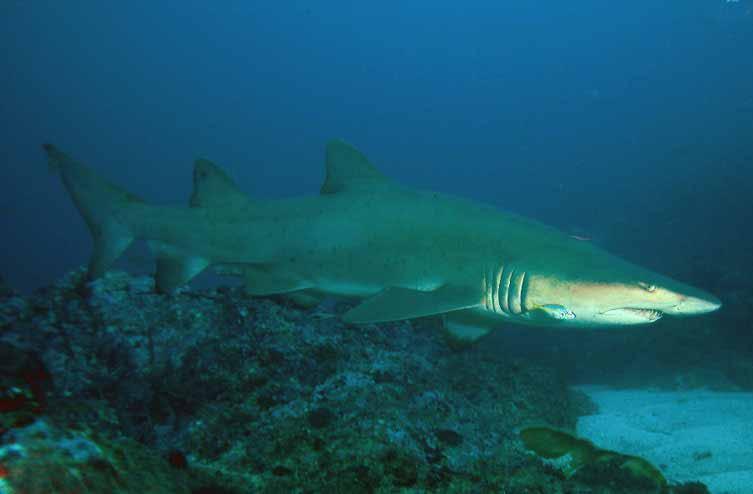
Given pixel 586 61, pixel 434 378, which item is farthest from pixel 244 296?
pixel 586 61

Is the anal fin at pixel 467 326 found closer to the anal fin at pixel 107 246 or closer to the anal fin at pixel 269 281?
the anal fin at pixel 269 281

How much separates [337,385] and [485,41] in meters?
173

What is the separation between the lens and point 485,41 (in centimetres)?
15238

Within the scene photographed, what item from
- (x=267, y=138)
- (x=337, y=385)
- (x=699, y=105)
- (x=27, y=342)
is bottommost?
(x=337, y=385)

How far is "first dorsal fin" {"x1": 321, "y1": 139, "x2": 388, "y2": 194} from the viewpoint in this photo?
4.12 m

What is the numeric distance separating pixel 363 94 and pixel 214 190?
18231 centimetres

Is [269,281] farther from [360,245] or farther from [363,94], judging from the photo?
[363,94]

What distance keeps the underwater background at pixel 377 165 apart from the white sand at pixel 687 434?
0.28 meters

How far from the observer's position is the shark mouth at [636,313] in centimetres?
314

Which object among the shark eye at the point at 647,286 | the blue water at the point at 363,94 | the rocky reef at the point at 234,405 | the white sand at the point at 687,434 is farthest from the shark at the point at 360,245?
the blue water at the point at 363,94

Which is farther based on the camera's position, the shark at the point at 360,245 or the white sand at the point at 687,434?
the shark at the point at 360,245

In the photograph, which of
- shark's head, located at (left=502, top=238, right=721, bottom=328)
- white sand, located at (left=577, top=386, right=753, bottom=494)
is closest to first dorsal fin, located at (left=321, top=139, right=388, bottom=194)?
shark's head, located at (left=502, top=238, right=721, bottom=328)

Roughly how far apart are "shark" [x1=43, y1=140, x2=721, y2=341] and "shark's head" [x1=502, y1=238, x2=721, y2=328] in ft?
0.05

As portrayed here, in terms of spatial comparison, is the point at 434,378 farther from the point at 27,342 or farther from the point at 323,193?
the point at 27,342
